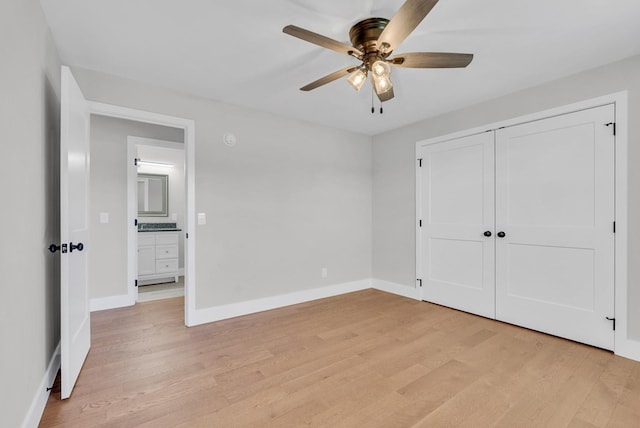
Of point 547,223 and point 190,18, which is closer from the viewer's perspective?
point 190,18

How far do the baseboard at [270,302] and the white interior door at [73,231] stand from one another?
1015mm

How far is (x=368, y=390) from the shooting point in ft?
6.32

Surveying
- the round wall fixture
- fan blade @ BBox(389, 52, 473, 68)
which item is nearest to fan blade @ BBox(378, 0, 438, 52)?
fan blade @ BBox(389, 52, 473, 68)

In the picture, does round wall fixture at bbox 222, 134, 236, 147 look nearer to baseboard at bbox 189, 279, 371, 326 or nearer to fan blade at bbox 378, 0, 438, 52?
baseboard at bbox 189, 279, 371, 326

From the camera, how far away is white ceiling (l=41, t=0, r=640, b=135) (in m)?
1.81

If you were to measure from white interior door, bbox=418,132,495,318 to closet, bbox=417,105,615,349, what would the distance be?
1 centimetres

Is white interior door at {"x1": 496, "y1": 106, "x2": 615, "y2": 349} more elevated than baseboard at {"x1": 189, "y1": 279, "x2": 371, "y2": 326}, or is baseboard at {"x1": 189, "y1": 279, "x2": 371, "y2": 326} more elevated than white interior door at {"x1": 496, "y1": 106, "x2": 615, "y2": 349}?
white interior door at {"x1": 496, "y1": 106, "x2": 615, "y2": 349}

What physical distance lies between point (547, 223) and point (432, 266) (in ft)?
4.48

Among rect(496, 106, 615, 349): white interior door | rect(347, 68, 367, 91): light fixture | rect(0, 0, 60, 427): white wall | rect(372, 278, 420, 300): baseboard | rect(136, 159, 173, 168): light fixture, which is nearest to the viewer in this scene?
rect(0, 0, 60, 427): white wall

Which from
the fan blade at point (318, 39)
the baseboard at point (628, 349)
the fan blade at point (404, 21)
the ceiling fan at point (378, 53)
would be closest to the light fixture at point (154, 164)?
the ceiling fan at point (378, 53)

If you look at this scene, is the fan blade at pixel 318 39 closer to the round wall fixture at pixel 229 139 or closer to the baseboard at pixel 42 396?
the round wall fixture at pixel 229 139

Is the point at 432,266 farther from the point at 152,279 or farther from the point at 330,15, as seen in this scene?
the point at 152,279

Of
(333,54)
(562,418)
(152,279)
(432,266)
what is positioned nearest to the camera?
(562,418)

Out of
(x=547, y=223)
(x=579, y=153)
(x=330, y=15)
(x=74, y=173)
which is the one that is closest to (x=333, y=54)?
(x=330, y=15)
